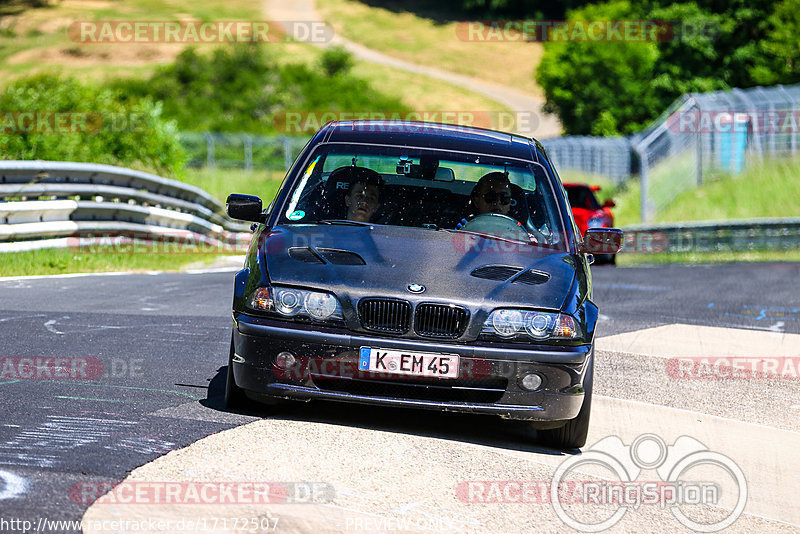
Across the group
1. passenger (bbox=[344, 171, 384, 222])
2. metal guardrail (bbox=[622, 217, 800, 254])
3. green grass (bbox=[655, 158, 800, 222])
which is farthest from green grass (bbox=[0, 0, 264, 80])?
passenger (bbox=[344, 171, 384, 222])

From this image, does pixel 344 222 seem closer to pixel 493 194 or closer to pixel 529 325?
pixel 493 194

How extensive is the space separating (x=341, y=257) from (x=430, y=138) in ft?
4.92

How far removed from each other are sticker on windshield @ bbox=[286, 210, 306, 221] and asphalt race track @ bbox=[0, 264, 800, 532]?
3.54 feet

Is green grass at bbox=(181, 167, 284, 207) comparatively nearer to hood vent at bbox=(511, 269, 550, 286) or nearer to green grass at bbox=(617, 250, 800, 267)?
green grass at bbox=(617, 250, 800, 267)

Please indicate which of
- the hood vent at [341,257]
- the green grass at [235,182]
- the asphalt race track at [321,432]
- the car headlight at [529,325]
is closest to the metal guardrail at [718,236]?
the green grass at [235,182]

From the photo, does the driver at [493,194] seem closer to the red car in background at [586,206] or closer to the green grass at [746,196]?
the red car in background at [586,206]

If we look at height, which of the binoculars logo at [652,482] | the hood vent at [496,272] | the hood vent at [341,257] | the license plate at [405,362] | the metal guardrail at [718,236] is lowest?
the metal guardrail at [718,236]

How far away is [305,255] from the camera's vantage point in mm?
6355

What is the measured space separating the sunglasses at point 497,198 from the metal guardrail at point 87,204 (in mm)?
8652

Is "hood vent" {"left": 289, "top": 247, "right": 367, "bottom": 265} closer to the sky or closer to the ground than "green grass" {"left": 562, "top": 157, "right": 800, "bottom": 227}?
closer to the sky

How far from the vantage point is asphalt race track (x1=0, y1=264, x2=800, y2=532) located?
4.88m

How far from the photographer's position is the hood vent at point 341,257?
627cm

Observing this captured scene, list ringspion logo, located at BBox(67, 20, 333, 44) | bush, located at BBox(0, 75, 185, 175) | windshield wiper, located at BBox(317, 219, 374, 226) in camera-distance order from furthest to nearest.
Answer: ringspion logo, located at BBox(67, 20, 333, 44) → bush, located at BBox(0, 75, 185, 175) → windshield wiper, located at BBox(317, 219, 374, 226)

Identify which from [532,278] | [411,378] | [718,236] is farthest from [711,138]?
[411,378]
